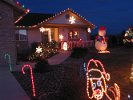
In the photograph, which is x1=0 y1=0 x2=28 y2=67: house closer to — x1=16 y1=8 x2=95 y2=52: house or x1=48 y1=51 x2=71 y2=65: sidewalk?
x1=48 y1=51 x2=71 y2=65: sidewalk

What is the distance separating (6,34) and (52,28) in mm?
15799

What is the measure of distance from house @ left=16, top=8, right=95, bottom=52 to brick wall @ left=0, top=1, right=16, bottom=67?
39.3 feet

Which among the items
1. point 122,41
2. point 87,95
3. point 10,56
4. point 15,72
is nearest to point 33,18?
point 122,41

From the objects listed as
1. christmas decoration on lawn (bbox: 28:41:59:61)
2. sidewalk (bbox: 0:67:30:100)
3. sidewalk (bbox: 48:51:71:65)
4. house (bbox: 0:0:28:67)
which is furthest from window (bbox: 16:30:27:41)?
sidewalk (bbox: 0:67:30:100)

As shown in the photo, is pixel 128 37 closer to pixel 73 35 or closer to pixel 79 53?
pixel 73 35

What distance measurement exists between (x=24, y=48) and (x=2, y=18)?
13.5 metres

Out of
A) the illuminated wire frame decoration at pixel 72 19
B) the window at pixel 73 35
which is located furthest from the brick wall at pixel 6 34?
the window at pixel 73 35

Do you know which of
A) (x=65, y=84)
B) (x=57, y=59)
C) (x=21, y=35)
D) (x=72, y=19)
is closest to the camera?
(x=65, y=84)

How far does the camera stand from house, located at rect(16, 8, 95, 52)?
109ft

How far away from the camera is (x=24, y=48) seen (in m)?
32.9

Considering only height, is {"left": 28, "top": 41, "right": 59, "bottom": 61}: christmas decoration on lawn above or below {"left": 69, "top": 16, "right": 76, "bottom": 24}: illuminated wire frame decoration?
below

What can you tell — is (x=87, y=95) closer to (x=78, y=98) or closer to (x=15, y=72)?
(x=78, y=98)

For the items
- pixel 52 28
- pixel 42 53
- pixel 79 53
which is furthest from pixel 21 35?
pixel 79 53

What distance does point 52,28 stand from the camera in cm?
3553
